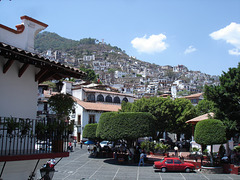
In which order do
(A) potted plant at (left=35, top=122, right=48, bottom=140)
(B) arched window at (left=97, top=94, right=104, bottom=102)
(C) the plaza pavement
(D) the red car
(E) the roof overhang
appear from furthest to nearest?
(B) arched window at (left=97, top=94, right=104, bottom=102) → (D) the red car → (C) the plaza pavement → (A) potted plant at (left=35, top=122, right=48, bottom=140) → (E) the roof overhang

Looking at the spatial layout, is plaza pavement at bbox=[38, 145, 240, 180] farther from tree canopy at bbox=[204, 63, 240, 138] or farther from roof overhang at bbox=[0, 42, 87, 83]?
roof overhang at bbox=[0, 42, 87, 83]

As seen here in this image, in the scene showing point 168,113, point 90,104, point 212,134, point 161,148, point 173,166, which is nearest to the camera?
point 173,166

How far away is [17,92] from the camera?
25.5 ft

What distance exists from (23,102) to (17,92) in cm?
41

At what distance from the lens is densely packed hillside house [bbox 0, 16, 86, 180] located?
697 centimetres

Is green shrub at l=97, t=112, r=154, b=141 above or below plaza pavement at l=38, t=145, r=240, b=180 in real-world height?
above

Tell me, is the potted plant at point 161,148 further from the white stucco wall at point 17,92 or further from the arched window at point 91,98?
the arched window at point 91,98

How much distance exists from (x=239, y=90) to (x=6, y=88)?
857 inches

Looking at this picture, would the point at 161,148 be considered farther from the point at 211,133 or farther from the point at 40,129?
the point at 40,129

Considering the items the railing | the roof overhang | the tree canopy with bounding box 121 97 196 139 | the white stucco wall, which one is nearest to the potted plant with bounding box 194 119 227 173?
the roof overhang

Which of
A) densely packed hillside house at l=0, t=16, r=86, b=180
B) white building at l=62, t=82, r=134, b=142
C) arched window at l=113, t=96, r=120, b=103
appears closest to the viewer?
densely packed hillside house at l=0, t=16, r=86, b=180

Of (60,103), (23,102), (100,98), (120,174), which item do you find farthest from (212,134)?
(100,98)

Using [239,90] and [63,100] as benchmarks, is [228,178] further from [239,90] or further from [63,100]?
[63,100]

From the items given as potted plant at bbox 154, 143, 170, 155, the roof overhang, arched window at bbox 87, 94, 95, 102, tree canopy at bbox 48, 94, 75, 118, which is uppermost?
arched window at bbox 87, 94, 95, 102
